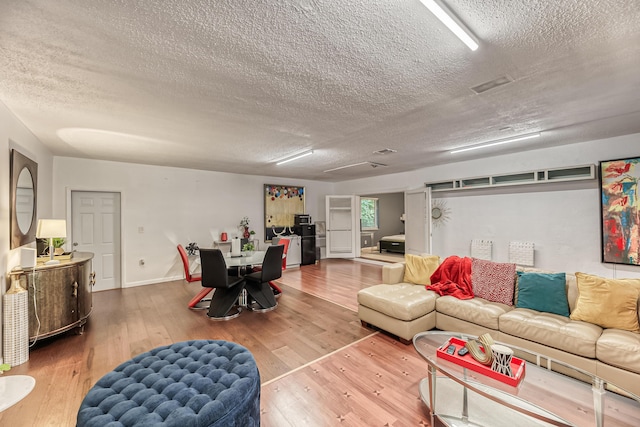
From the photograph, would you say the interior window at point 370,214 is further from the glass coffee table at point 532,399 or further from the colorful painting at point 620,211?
the glass coffee table at point 532,399

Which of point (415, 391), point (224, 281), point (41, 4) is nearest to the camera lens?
point (41, 4)

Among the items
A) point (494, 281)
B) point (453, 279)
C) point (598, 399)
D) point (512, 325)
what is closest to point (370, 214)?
point (453, 279)

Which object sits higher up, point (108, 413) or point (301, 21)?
point (301, 21)

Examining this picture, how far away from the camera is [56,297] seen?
292 centimetres

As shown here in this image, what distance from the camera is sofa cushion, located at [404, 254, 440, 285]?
3.61 meters

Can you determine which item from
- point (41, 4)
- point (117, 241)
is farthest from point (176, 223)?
point (41, 4)

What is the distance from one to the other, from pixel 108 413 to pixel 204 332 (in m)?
2.09

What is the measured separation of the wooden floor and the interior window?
21.6ft

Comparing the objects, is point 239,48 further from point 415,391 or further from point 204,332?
point 204,332

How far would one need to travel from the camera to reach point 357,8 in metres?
1.41

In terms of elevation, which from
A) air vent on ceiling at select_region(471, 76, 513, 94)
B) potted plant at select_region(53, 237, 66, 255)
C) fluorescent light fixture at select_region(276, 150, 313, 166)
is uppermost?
air vent on ceiling at select_region(471, 76, 513, 94)

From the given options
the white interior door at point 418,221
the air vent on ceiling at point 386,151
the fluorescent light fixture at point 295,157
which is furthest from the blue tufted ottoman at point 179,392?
the white interior door at point 418,221

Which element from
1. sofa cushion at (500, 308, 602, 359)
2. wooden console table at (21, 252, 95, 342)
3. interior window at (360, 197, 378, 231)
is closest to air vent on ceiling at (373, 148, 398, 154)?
sofa cushion at (500, 308, 602, 359)

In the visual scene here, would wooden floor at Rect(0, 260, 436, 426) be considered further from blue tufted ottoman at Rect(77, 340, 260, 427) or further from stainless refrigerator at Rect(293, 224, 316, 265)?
stainless refrigerator at Rect(293, 224, 316, 265)
